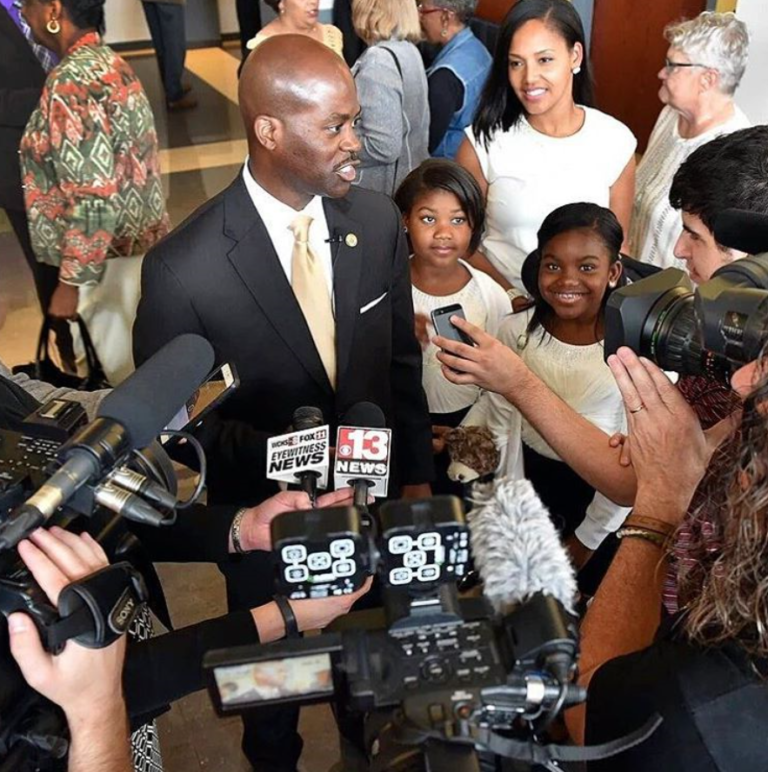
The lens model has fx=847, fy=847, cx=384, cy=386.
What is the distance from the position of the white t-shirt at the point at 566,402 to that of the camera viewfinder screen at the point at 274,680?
122 cm

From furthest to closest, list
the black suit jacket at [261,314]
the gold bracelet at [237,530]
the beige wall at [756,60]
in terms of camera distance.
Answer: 1. the beige wall at [756,60]
2. the black suit jacket at [261,314]
3. the gold bracelet at [237,530]

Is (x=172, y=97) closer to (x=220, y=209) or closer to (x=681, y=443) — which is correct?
(x=220, y=209)

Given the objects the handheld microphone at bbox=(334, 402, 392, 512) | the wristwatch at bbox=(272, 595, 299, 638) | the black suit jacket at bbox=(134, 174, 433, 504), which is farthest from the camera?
the black suit jacket at bbox=(134, 174, 433, 504)

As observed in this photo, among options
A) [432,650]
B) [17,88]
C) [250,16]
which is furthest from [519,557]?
[250,16]

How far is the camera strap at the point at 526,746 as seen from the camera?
A: 0.67 meters

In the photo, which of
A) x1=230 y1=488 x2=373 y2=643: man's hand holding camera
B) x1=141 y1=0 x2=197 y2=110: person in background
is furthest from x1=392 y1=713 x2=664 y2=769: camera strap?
x1=141 y1=0 x2=197 y2=110: person in background

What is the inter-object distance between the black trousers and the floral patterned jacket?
0.68 ft

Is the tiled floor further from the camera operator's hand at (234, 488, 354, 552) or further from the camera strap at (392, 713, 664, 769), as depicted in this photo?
the camera strap at (392, 713, 664, 769)

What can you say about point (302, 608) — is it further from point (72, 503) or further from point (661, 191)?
point (661, 191)

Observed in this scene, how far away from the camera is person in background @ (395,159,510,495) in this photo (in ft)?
7.04

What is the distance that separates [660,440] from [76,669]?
31.2 inches

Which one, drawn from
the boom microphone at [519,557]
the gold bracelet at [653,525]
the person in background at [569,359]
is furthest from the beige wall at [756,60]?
the boom microphone at [519,557]

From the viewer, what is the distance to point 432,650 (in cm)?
71

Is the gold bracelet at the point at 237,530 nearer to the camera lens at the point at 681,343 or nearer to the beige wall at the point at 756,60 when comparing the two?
the camera lens at the point at 681,343
